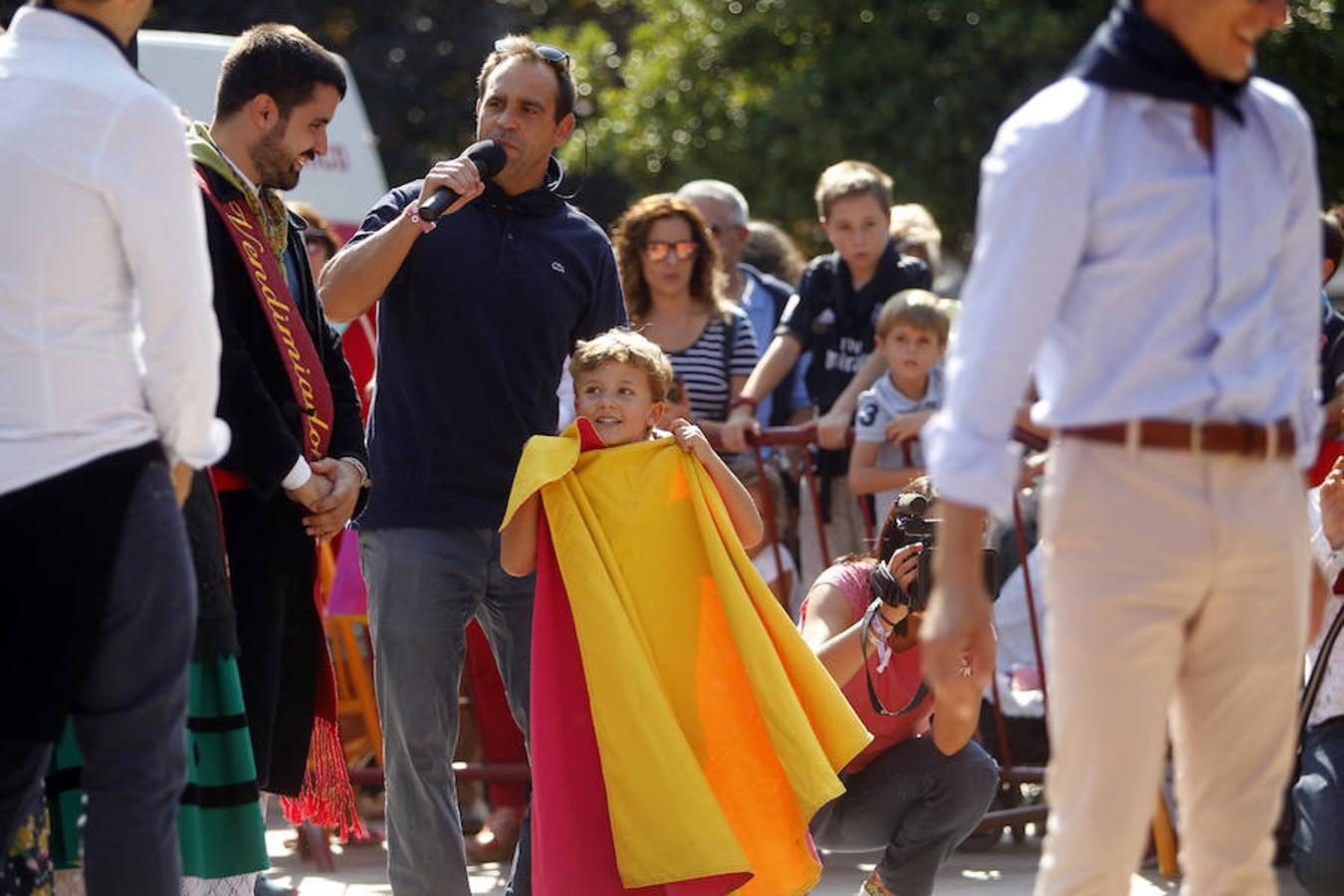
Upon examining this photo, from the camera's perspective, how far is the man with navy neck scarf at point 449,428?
17.1ft

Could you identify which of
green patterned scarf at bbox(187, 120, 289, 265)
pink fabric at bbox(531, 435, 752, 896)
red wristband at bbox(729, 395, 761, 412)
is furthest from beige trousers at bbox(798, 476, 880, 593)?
green patterned scarf at bbox(187, 120, 289, 265)

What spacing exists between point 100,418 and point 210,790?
1120 mm

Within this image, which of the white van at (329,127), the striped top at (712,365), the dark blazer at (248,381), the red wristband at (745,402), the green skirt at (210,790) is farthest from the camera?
the white van at (329,127)

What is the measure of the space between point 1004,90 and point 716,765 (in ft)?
40.2

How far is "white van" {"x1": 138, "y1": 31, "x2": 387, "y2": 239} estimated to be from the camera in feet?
33.2

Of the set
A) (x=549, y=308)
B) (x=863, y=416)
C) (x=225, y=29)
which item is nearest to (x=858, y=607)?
(x=549, y=308)

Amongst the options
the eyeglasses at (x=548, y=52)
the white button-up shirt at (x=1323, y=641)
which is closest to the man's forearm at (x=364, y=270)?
the eyeglasses at (x=548, y=52)

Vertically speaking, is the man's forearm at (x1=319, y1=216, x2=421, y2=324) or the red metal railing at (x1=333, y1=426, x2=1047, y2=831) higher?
the man's forearm at (x1=319, y1=216, x2=421, y2=324)

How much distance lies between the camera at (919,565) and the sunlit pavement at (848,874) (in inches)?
50.2

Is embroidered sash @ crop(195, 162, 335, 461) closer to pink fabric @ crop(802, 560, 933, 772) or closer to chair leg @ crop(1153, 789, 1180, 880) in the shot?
pink fabric @ crop(802, 560, 933, 772)

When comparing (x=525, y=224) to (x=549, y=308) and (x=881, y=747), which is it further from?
(x=881, y=747)

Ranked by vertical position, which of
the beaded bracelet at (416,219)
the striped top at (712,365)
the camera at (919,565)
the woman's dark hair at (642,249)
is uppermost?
the beaded bracelet at (416,219)

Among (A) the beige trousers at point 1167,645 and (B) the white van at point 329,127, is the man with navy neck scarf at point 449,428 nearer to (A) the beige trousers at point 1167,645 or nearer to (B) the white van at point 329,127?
(A) the beige trousers at point 1167,645

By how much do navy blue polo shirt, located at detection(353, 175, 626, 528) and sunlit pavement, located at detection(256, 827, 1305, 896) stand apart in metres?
1.58
